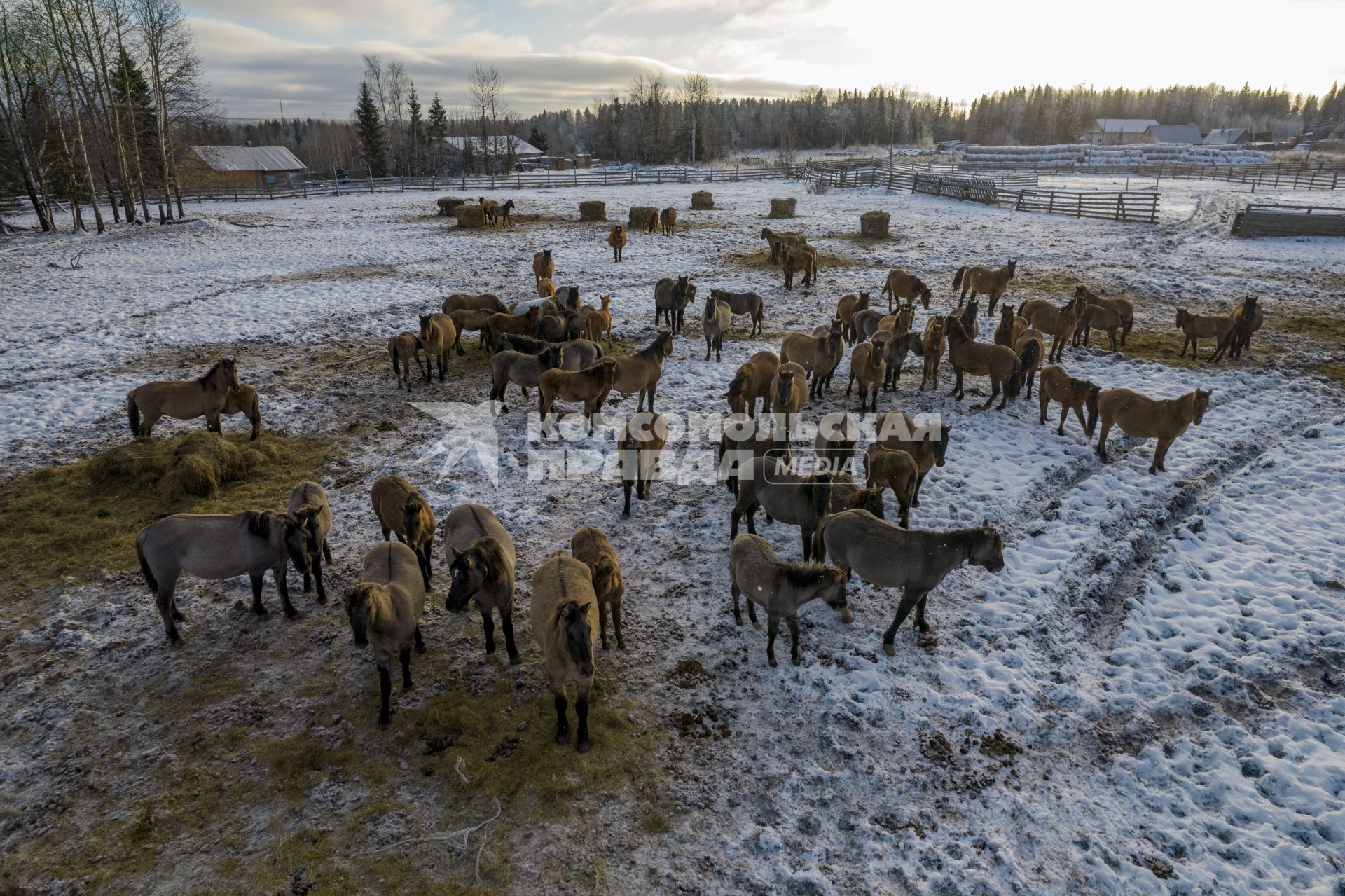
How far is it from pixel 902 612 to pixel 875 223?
26.8m

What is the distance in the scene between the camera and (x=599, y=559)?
6.60 metres

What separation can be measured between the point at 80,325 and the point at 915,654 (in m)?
21.4

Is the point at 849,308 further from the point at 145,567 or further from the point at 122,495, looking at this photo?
the point at 122,495

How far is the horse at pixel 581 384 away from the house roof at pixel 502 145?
7553cm

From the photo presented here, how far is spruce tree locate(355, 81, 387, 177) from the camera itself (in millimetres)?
68438

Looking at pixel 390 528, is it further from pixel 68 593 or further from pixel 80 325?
pixel 80 325

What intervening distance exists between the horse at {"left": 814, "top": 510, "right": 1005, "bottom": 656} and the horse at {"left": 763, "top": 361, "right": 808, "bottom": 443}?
354 centimetres

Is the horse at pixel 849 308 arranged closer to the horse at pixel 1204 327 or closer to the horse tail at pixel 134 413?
the horse at pixel 1204 327

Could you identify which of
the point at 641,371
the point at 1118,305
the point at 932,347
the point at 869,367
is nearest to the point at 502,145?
the point at 1118,305

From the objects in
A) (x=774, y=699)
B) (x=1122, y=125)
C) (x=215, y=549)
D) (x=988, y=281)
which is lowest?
(x=774, y=699)

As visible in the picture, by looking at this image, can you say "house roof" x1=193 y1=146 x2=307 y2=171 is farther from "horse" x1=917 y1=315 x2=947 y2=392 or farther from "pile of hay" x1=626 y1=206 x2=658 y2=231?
"horse" x1=917 y1=315 x2=947 y2=392

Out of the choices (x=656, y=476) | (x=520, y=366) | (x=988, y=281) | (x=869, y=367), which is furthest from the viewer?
(x=988, y=281)

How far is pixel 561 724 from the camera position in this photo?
18.2 feet

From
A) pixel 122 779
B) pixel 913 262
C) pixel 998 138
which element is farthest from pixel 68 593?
pixel 998 138
